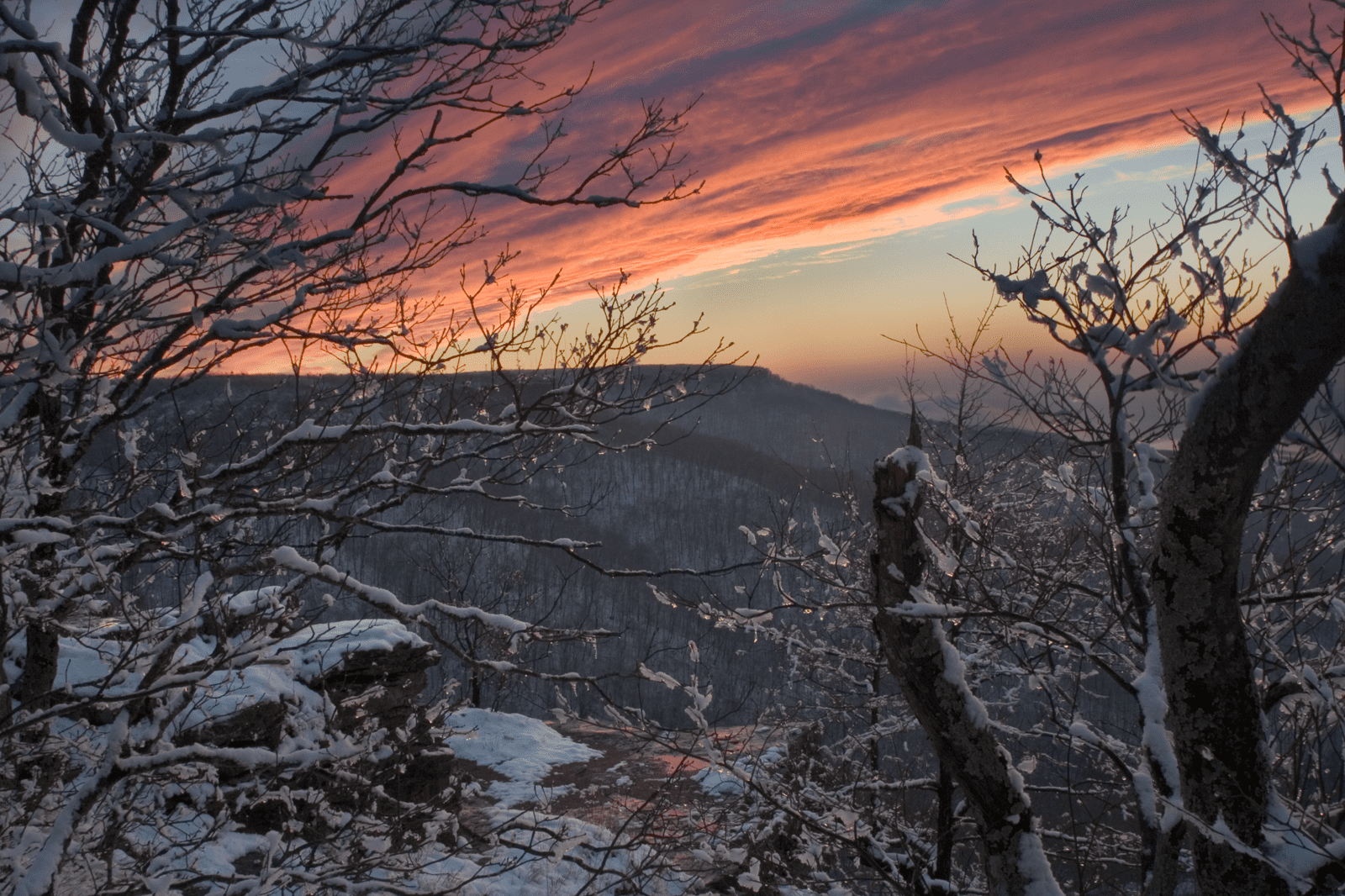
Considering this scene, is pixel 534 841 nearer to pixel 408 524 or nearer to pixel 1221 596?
pixel 408 524

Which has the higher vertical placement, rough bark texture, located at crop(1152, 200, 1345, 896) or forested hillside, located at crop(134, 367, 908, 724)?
rough bark texture, located at crop(1152, 200, 1345, 896)

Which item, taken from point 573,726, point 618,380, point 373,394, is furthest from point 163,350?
point 573,726

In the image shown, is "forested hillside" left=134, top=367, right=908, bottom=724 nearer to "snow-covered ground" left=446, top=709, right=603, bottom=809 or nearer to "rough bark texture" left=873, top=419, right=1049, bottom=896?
"snow-covered ground" left=446, top=709, right=603, bottom=809

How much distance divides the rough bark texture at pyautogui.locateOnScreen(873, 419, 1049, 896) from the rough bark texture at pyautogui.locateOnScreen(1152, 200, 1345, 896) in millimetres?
955

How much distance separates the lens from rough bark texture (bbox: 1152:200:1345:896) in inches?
102

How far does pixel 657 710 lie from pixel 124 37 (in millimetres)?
52394

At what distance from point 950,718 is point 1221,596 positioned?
1552 mm

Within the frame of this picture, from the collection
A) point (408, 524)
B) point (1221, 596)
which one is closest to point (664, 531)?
point (408, 524)

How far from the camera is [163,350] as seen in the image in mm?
4156

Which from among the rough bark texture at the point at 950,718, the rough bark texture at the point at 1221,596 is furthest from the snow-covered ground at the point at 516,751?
the rough bark texture at the point at 1221,596

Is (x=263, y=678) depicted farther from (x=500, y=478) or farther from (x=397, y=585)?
(x=397, y=585)

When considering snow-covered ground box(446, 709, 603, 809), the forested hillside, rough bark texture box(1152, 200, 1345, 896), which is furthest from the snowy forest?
the forested hillside

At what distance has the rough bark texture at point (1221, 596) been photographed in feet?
8.52

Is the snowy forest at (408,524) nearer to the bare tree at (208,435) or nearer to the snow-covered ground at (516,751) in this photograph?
the bare tree at (208,435)
